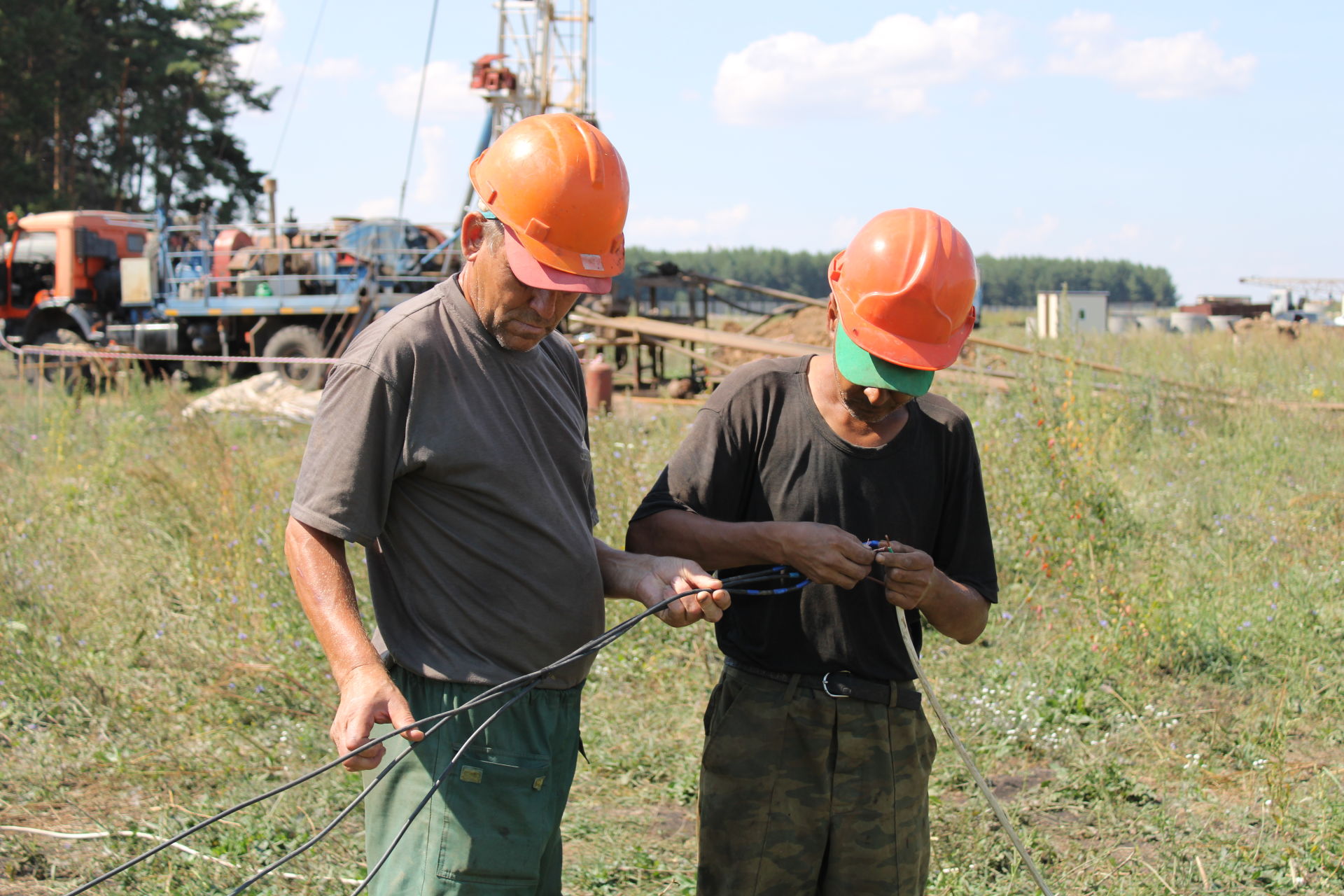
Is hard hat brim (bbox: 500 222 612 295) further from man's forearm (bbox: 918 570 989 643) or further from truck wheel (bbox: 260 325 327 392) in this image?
truck wheel (bbox: 260 325 327 392)

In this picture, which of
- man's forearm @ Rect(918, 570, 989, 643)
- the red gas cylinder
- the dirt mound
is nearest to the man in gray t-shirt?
man's forearm @ Rect(918, 570, 989, 643)

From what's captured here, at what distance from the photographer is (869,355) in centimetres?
216

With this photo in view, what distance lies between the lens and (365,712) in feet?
5.74

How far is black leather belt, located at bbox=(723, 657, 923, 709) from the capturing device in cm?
228

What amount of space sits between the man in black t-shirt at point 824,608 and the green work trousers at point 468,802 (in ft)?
1.54

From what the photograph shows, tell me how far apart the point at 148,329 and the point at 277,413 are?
860 centimetres

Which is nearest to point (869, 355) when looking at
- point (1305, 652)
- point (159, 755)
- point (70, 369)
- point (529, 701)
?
point (529, 701)

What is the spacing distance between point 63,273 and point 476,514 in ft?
62.4

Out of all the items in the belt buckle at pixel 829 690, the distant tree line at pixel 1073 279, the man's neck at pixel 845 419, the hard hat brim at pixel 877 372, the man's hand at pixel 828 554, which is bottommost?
the belt buckle at pixel 829 690

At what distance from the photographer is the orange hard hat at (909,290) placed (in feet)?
7.06

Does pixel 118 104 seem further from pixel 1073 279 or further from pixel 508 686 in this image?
pixel 1073 279

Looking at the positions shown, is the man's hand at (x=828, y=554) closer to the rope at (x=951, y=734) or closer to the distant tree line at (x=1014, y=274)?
the rope at (x=951, y=734)

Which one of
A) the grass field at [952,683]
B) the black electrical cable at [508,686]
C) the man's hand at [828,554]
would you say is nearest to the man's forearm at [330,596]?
the black electrical cable at [508,686]

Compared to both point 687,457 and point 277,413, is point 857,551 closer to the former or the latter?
point 687,457
